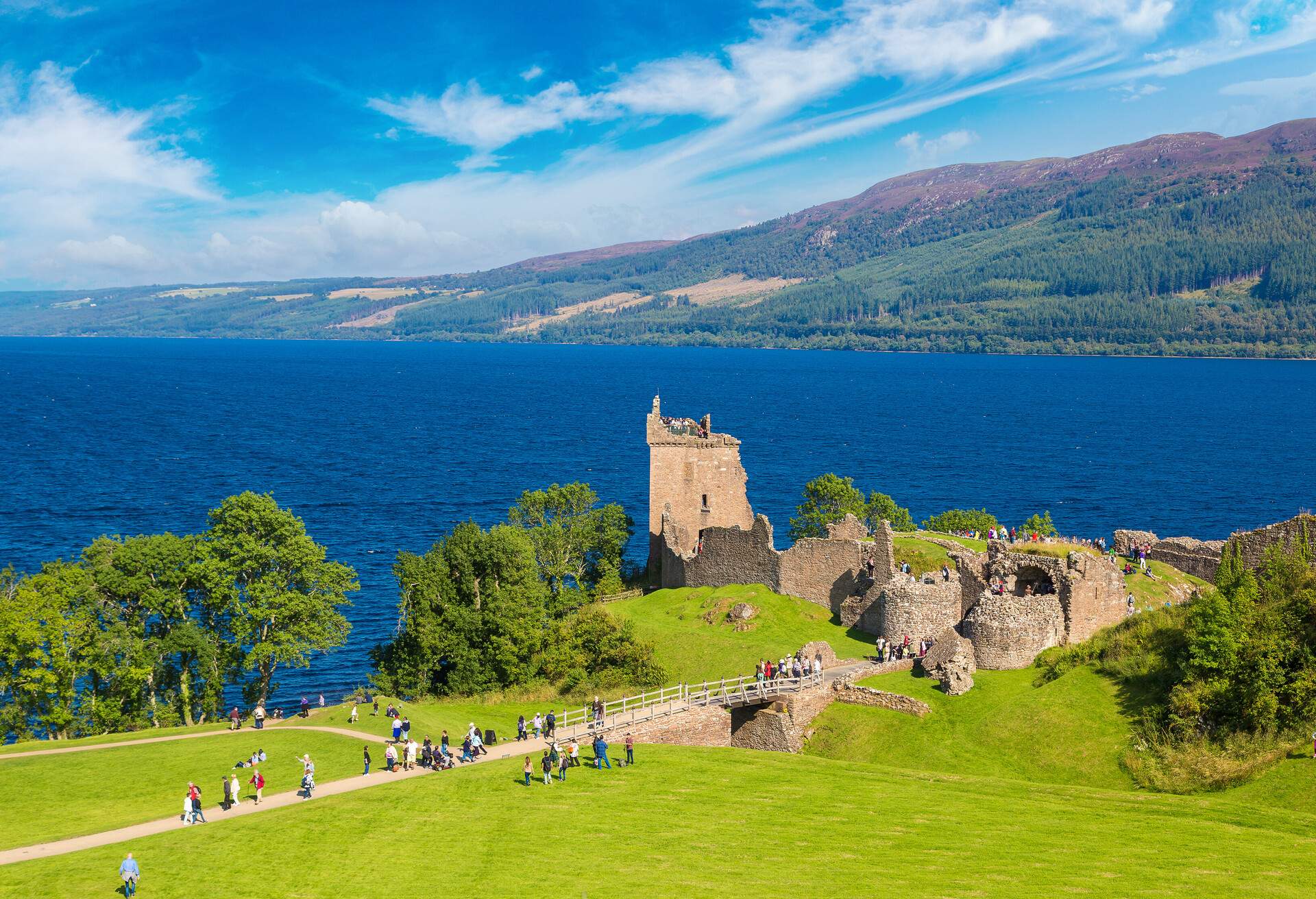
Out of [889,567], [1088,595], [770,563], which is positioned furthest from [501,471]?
[1088,595]

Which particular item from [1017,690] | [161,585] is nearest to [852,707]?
[1017,690]

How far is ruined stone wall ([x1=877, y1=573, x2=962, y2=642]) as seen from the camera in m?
52.2

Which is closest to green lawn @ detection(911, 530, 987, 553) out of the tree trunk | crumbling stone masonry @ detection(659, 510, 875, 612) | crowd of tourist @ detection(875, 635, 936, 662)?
crumbling stone masonry @ detection(659, 510, 875, 612)

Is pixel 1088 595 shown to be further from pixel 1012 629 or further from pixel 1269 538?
pixel 1269 538

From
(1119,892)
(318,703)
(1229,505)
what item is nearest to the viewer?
(1119,892)

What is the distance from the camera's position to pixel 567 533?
76.9 meters

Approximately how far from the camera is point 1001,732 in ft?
138

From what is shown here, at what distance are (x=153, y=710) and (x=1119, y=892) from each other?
1755 inches

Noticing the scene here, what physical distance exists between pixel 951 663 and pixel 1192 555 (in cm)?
1865

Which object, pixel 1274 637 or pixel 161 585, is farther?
pixel 161 585

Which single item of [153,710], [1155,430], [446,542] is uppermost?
[446,542]

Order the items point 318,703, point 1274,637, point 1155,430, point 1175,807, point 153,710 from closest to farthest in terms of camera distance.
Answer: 1. point 1175,807
2. point 1274,637
3. point 153,710
4. point 318,703
5. point 1155,430

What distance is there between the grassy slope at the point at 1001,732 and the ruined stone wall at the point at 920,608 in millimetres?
5037

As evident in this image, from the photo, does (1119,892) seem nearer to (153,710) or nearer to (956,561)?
(956,561)
